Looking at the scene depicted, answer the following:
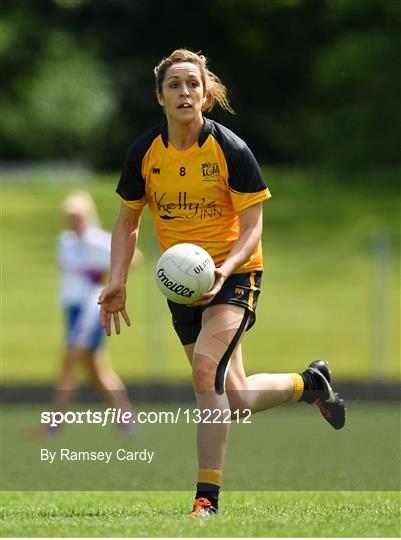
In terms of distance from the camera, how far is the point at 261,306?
19.9 m

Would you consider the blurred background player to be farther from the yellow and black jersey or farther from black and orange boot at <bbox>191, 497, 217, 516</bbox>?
black and orange boot at <bbox>191, 497, 217, 516</bbox>

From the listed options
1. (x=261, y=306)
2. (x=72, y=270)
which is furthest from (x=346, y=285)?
(x=72, y=270)

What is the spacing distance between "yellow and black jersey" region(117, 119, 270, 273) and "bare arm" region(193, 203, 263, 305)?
0.17 feet

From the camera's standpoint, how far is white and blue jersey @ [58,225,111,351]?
40.3 feet

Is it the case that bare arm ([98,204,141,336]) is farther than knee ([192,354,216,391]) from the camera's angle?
Yes

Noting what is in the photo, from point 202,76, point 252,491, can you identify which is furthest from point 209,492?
point 202,76

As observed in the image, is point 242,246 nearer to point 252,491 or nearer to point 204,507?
point 204,507

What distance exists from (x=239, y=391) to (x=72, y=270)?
6.13 m

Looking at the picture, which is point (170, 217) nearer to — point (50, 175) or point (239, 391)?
point (239, 391)

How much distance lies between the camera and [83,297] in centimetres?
1248

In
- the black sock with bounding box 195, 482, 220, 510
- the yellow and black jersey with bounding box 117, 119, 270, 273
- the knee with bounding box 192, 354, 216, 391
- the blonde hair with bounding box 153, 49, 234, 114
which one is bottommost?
the black sock with bounding box 195, 482, 220, 510

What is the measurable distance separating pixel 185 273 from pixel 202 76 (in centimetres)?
108
